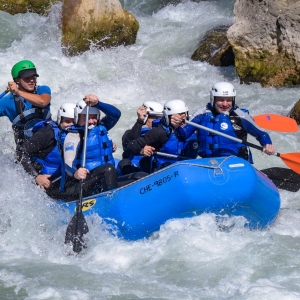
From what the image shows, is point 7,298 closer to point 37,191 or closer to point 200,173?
point 37,191

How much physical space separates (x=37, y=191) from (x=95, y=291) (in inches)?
61.2

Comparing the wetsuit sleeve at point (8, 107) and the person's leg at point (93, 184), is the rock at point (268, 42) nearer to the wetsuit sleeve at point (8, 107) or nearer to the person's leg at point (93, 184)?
the wetsuit sleeve at point (8, 107)

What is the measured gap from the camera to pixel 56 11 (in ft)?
40.7

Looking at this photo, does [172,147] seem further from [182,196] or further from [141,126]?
[182,196]

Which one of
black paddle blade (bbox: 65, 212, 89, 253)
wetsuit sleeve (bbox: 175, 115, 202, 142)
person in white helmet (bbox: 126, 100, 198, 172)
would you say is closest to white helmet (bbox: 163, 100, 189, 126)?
person in white helmet (bbox: 126, 100, 198, 172)

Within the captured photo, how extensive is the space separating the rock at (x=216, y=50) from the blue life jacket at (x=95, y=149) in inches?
236

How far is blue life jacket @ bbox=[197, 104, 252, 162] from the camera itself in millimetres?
6340

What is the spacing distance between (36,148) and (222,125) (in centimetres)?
178

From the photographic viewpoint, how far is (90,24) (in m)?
12.0

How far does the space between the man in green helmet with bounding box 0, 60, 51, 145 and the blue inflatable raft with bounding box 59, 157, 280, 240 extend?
4.38 feet

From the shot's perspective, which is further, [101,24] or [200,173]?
[101,24]

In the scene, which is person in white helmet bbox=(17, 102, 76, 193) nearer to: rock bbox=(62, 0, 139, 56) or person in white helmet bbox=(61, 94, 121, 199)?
person in white helmet bbox=(61, 94, 121, 199)

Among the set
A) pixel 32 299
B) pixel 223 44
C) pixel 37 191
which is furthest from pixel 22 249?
pixel 223 44

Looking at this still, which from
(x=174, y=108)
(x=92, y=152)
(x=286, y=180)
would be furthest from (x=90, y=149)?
(x=286, y=180)
